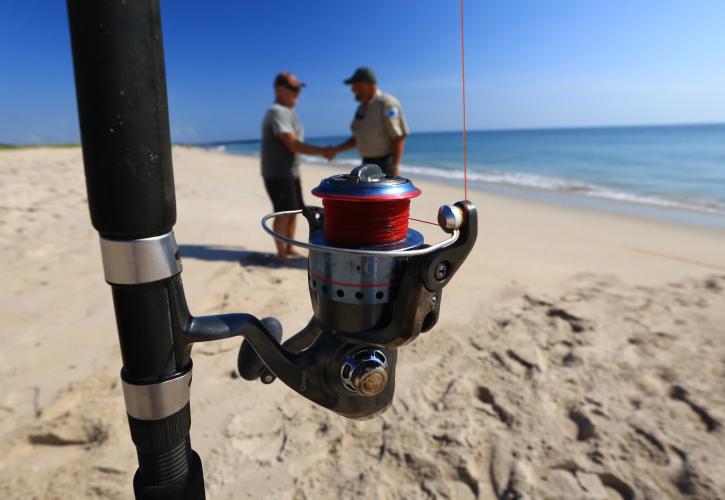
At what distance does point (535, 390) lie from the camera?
88.7 inches

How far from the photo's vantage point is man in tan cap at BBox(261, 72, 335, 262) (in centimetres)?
420

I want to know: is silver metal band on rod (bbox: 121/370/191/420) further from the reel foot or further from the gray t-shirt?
the gray t-shirt

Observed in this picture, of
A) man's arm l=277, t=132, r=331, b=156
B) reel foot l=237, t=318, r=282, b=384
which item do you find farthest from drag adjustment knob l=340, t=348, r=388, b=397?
man's arm l=277, t=132, r=331, b=156

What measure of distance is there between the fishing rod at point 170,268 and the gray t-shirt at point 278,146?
10.8ft

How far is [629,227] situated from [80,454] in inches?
252

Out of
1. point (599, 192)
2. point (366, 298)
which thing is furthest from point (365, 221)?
point (599, 192)

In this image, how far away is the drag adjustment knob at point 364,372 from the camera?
3.38ft

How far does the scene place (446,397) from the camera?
2.21 meters

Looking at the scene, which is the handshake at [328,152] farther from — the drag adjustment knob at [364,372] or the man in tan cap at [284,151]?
the drag adjustment knob at [364,372]

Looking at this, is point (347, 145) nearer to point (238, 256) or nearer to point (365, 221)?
point (238, 256)

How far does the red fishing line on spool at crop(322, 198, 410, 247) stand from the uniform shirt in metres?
3.28

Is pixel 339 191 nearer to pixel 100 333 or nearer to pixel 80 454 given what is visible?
pixel 80 454

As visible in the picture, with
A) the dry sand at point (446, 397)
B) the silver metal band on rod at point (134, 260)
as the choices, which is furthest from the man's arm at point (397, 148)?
the silver metal band on rod at point (134, 260)

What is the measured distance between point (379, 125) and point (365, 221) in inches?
133
